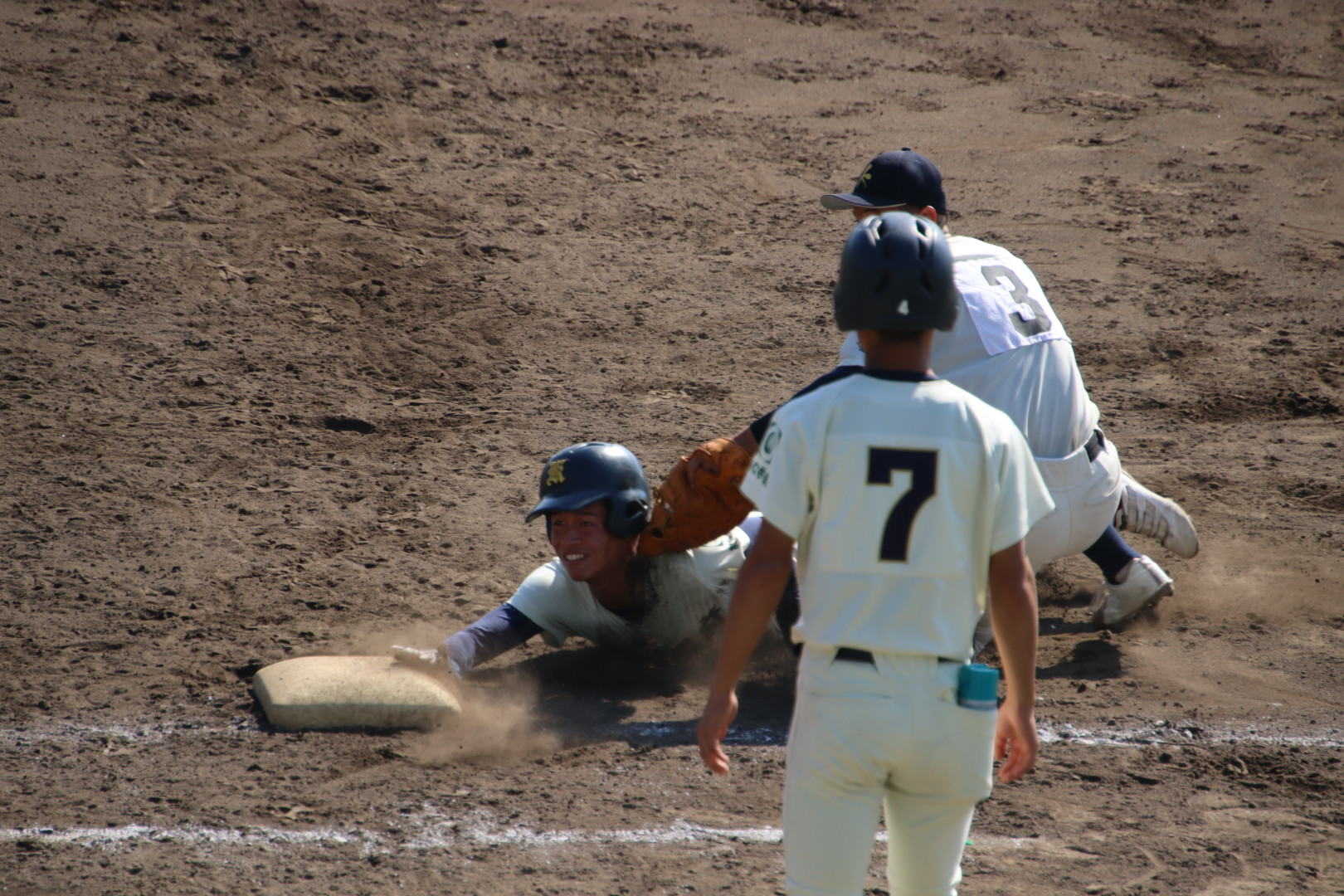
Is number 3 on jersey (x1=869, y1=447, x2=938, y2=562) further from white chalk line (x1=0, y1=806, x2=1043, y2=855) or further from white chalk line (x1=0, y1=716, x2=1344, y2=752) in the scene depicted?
white chalk line (x1=0, y1=716, x2=1344, y2=752)

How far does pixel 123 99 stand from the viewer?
8312 millimetres

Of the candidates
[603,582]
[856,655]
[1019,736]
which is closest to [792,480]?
[856,655]

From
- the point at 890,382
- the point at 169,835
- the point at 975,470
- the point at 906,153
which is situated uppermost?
the point at 906,153

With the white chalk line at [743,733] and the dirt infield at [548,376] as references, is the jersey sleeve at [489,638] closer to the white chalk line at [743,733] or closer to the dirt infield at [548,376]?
the dirt infield at [548,376]

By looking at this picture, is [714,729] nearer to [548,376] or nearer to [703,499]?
[703,499]

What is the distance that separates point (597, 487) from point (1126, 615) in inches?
79.4

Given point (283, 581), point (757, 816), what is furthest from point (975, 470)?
point (283, 581)

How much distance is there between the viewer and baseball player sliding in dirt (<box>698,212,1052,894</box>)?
225cm

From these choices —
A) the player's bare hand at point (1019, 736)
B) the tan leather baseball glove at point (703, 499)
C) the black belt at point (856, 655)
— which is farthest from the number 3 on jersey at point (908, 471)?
the tan leather baseball glove at point (703, 499)

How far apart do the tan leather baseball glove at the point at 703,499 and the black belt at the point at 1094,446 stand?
4.07 ft

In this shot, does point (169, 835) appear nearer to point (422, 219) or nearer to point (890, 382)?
point (890, 382)

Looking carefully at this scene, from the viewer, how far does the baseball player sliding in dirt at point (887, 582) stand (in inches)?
88.7

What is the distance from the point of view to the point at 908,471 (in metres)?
2.28

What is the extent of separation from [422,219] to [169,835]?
199 inches
